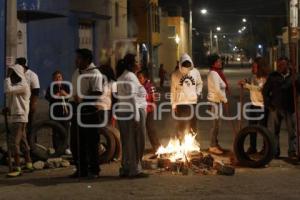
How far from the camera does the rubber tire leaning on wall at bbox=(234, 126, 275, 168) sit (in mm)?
10289

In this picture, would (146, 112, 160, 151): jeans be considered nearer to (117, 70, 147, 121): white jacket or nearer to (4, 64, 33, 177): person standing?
(117, 70, 147, 121): white jacket

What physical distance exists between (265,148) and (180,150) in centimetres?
142

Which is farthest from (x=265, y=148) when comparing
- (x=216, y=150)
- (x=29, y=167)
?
(x=29, y=167)

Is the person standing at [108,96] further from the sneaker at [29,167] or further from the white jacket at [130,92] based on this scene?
the sneaker at [29,167]

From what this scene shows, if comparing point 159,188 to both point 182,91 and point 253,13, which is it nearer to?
point 182,91

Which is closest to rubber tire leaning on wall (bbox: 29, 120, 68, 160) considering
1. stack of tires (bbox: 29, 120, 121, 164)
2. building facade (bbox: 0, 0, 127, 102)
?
stack of tires (bbox: 29, 120, 121, 164)

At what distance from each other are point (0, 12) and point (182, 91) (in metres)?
11.5

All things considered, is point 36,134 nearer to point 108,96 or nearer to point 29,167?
point 29,167

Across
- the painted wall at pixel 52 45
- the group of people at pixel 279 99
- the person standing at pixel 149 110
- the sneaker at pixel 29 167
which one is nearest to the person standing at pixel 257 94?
the group of people at pixel 279 99

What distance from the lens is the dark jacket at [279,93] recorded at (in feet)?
36.1

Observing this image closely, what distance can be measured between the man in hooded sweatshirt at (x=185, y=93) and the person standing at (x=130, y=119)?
1994mm

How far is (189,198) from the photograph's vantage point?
814cm

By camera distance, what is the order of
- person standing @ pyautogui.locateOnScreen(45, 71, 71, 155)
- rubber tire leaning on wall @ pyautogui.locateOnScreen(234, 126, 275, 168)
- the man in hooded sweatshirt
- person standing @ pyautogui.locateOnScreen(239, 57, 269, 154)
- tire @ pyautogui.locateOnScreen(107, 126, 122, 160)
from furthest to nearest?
1. person standing @ pyautogui.locateOnScreen(45, 71, 71, 155)
2. the man in hooded sweatshirt
3. person standing @ pyautogui.locateOnScreen(239, 57, 269, 154)
4. tire @ pyautogui.locateOnScreen(107, 126, 122, 160)
5. rubber tire leaning on wall @ pyautogui.locateOnScreen(234, 126, 275, 168)

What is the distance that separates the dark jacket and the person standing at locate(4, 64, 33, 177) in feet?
13.8
